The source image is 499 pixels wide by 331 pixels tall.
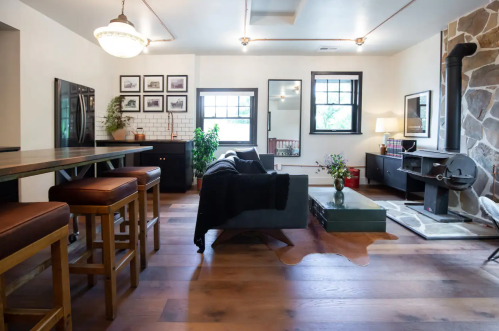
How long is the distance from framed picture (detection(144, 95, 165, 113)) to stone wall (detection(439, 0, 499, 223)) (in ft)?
16.3

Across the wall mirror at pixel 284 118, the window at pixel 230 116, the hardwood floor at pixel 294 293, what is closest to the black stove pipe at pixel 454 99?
the hardwood floor at pixel 294 293

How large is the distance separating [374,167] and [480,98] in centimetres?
226

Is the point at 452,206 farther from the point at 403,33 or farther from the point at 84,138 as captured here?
the point at 84,138

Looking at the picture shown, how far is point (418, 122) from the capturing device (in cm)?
511

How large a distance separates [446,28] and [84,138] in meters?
5.81

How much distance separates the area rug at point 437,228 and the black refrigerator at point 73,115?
4.55 meters

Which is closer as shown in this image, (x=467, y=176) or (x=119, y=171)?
(x=119, y=171)

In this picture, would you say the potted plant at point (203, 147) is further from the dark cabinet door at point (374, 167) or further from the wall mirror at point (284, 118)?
the dark cabinet door at point (374, 167)

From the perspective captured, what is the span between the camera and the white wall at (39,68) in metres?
3.61

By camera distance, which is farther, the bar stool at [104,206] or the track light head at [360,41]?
the track light head at [360,41]

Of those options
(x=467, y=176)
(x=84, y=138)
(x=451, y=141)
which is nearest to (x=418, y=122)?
(x=451, y=141)

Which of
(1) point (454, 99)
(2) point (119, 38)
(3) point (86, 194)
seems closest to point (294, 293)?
(3) point (86, 194)

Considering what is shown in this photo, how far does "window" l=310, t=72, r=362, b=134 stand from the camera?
599 centimetres

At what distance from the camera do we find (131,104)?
5852 mm
